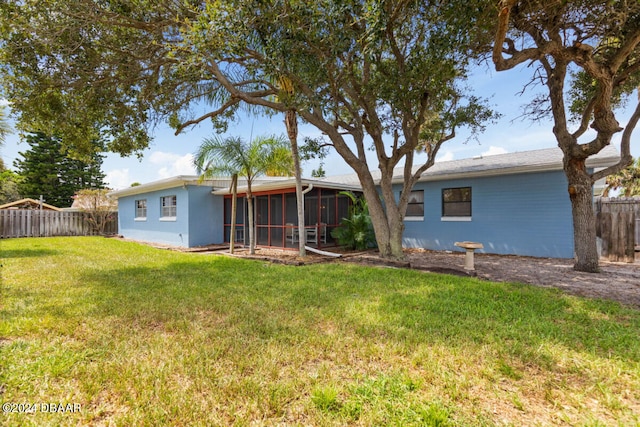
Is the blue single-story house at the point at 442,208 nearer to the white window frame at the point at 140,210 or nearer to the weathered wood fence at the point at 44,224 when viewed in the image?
the white window frame at the point at 140,210

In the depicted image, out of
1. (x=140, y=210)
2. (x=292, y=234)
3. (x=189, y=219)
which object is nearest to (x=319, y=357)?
(x=292, y=234)

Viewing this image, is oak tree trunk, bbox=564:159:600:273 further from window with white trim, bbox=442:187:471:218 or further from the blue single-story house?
window with white trim, bbox=442:187:471:218

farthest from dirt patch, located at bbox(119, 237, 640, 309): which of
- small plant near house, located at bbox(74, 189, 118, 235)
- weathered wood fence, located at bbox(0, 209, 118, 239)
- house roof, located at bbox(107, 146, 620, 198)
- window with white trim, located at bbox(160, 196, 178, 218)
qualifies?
weathered wood fence, located at bbox(0, 209, 118, 239)

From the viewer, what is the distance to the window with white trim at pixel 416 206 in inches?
471

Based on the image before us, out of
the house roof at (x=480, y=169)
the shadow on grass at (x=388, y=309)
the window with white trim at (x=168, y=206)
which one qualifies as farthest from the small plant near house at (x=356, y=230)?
the window with white trim at (x=168, y=206)

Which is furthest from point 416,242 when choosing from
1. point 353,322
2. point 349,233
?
point 353,322

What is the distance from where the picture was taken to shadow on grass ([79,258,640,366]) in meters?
3.27

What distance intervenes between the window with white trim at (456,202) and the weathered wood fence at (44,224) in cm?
2060

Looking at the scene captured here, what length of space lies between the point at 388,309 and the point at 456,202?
8196mm

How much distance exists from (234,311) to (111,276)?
4.01 m

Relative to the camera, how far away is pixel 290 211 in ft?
47.3

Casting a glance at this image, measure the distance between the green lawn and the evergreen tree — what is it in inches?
1311

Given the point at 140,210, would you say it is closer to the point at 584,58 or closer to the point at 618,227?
the point at 584,58

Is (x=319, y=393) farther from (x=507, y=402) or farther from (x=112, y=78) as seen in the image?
(x=112, y=78)
